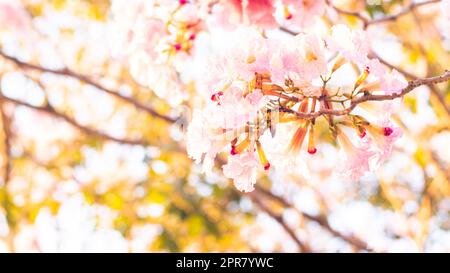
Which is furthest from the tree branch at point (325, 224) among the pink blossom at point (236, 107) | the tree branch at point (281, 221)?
the pink blossom at point (236, 107)

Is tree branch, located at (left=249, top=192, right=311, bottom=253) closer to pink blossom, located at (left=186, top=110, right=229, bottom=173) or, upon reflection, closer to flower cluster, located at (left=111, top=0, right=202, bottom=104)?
flower cluster, located at (left=111, top=0, right=202, bottom=104)

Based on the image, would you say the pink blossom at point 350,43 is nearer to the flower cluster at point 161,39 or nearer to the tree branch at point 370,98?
the tree branch at point 370,98

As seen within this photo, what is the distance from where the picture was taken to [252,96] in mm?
900

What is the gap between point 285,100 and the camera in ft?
3.01

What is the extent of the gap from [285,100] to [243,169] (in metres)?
0.17

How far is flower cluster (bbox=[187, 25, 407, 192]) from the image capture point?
3.00 feet

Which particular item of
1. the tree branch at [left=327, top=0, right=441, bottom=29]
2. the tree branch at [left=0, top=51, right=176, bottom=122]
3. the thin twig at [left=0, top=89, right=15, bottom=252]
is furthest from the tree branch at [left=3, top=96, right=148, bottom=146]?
the tree branch at [left=327, top=0, right=441, bottom=29]

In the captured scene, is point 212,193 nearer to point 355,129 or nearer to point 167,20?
point 167,20

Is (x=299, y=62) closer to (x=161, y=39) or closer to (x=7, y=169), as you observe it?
(x=161, y=39)

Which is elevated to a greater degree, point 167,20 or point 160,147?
point 160,147

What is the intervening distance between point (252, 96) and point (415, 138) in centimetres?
179

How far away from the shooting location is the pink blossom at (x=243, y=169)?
0.99m

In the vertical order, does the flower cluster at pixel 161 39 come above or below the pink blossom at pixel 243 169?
above

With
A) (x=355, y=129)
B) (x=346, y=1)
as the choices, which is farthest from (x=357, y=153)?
(x=346, y=1)
